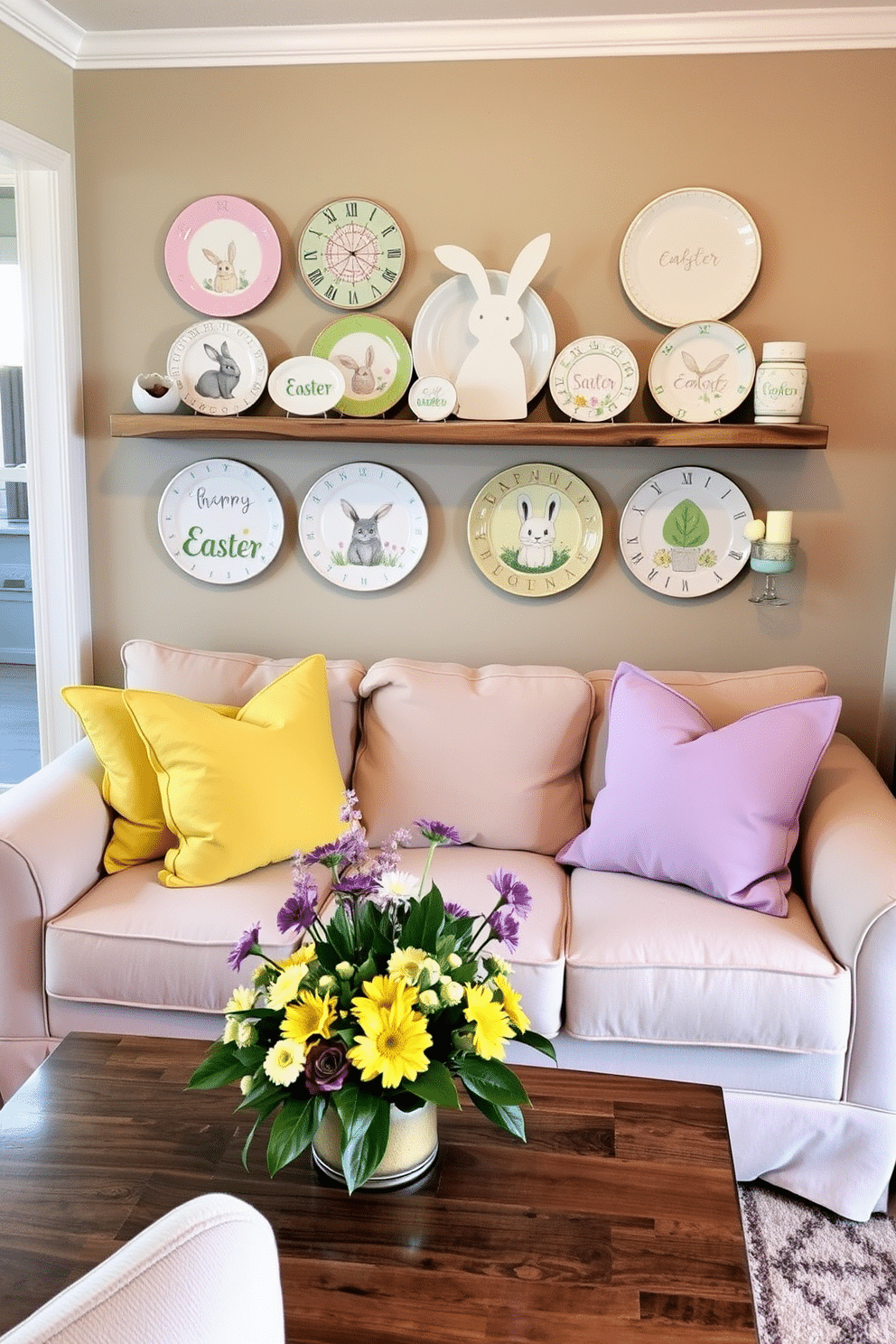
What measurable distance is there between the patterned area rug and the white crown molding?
8.75 feet

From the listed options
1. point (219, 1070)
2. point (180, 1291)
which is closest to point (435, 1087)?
point (219, 1070)

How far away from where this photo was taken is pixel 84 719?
8.45 feet

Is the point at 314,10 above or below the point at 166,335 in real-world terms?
above

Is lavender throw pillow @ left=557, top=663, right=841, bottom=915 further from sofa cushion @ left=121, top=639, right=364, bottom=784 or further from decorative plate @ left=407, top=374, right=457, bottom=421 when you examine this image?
decorative plate @ left=407, top=374, right=457, bottom=421

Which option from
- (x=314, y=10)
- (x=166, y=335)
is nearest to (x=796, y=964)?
(x=166, y=335)

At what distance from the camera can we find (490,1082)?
1.51 metres

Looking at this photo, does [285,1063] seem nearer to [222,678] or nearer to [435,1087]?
[435,1087]

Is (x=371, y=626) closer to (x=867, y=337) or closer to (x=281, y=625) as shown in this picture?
(x=281, y=625)

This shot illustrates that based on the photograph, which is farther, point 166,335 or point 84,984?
point 166,335

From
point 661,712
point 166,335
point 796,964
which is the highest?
point 166,335

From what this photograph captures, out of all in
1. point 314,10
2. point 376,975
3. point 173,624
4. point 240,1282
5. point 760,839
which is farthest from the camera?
point 173,624

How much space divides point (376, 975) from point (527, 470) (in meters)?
1.88

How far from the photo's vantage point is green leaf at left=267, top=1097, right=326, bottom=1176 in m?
1.44

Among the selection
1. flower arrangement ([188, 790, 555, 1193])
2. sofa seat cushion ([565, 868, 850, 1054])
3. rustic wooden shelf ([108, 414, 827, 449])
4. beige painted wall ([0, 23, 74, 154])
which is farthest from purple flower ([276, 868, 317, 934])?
beige painted wall ([0, 23, 74, 154])
